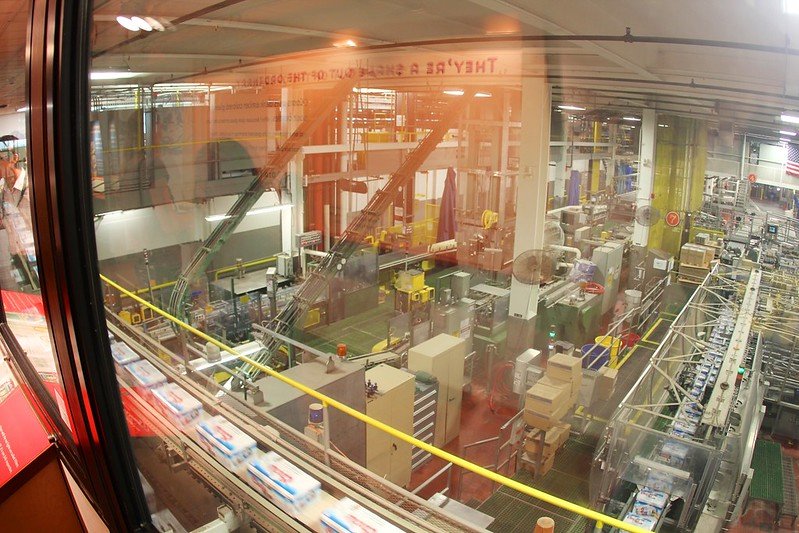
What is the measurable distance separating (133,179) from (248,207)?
1.54 meters

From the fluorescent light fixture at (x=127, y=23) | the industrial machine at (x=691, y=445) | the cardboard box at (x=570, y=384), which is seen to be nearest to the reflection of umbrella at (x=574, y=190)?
the industrial machine at (x=691, y=445)

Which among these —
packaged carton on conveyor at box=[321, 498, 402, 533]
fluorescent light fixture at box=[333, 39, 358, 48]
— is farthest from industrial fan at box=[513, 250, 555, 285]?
packaged carton on conveyor at box=[321, 498, 402, 533]

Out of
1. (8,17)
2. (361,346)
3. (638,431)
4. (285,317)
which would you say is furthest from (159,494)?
→ (361,346)

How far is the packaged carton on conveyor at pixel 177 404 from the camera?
1.76 meters

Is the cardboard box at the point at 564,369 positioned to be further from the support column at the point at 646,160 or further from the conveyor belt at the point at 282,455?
the conveyor belt at the point at 282,455

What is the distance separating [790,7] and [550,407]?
3339mm

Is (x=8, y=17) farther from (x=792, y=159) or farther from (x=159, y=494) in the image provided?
(x=792, y=159)

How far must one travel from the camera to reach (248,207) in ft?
15.8

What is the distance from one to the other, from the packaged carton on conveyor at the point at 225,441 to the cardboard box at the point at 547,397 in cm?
268

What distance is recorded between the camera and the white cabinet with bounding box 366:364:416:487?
9.11 feet

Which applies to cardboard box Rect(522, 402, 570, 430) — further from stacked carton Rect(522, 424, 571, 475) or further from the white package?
the white package

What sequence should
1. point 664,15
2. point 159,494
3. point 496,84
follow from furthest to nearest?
point 496,84
point 159,494
point 664,15

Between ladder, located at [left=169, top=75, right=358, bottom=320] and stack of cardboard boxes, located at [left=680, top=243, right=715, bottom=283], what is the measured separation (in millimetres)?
2851

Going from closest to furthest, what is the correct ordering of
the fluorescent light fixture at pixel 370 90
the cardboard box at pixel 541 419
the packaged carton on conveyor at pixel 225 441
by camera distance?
the packaged carton on conveyor at pixel 225 441, the fluorescent light fixture at pixel 370 90, the cardboard box at pixel 541 419
